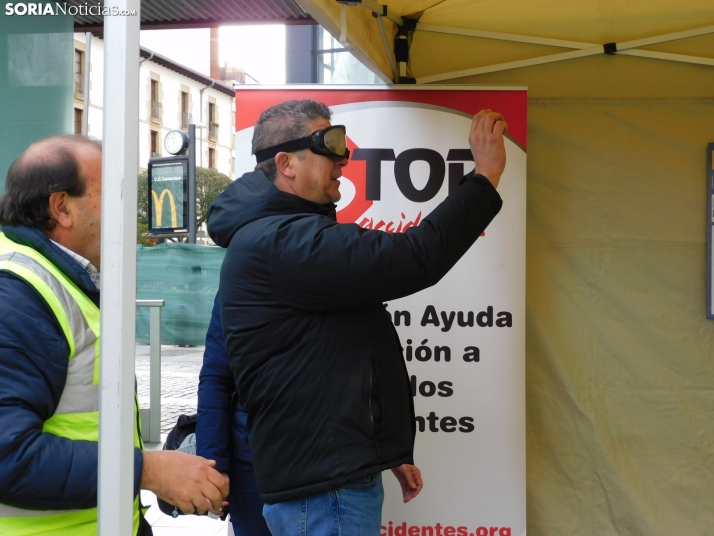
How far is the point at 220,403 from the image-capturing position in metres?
2.17

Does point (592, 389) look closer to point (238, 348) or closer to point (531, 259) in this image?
point (531, 259)

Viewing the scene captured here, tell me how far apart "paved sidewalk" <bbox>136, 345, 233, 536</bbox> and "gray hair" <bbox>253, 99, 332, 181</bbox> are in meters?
0.90

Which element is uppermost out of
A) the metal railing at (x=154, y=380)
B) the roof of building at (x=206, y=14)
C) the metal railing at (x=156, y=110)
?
the metal railing at (x=156, y=110)

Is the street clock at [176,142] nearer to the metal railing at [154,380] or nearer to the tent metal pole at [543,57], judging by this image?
the metal railing at [154,380]

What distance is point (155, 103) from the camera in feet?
164

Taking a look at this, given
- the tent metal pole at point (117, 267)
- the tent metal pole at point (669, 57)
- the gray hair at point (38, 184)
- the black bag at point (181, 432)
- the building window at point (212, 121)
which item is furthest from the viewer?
the building window at point (212, 121)

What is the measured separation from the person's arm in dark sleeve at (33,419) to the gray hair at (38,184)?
187 millimetres

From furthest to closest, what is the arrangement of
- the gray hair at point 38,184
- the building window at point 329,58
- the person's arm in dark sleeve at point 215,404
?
the building window at point 329,58
the person's arm in dark sleeve at point 215,404
the gray hair at point 38,184

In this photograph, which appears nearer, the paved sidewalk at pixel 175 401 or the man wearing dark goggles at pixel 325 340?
the man wearing dark goggles at pixel 325 340

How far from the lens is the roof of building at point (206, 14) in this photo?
14.1 ft

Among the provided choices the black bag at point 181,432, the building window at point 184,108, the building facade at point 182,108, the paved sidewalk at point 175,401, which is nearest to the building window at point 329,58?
the paved sidewalk at point 175,401

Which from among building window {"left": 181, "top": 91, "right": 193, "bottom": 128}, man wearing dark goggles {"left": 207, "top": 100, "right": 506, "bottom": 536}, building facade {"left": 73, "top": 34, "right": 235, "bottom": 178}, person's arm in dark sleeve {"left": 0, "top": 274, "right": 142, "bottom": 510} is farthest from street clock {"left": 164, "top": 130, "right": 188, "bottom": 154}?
building window {"left": 181, "top": 91, "right": 193, "bottom": 128}

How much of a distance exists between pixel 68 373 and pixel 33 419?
5.2 inches

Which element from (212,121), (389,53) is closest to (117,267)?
(389,53)
